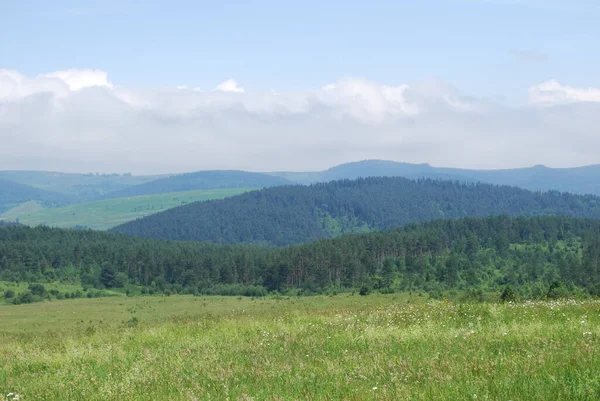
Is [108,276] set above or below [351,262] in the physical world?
below

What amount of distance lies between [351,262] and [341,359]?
406ft

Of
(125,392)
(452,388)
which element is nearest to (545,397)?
(452,388)

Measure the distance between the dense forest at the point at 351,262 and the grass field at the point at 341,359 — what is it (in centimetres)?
9883

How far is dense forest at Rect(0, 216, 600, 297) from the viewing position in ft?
425

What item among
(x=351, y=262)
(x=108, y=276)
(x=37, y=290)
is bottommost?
(x=108, y=276)

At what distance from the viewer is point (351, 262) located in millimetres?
135375

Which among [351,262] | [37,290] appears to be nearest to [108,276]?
[37,290]

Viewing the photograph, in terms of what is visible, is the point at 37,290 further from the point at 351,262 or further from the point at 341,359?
the point at 341,359

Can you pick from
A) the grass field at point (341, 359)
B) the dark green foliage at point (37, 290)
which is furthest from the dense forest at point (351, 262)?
the grass field at point (341, 359)

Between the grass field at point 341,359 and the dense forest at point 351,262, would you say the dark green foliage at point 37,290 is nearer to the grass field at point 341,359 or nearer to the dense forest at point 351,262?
the dense forest at point 351,262

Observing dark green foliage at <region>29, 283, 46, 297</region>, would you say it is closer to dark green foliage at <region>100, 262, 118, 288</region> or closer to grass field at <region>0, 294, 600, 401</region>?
dark green foliage at <region>100, 262, 118, 288</region>

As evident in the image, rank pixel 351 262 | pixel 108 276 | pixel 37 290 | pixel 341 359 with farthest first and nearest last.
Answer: pixel 108 276 → pixel 351 262 → pixel 37 290 → pixel 341 359

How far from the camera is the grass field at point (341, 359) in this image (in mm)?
9695

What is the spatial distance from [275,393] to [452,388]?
11.0ft
